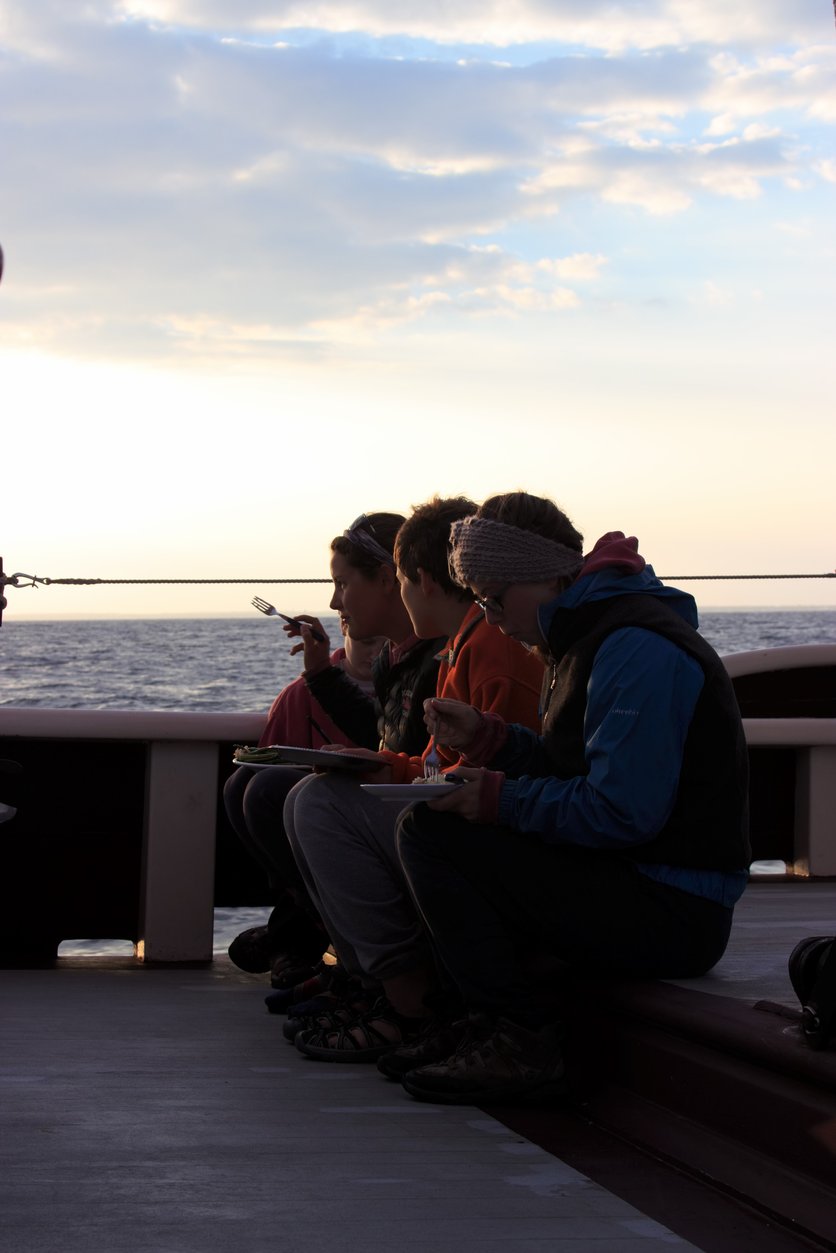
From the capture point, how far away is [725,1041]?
2119 mm

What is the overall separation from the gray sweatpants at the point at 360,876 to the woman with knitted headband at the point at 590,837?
23cm

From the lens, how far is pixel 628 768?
7.57 feet

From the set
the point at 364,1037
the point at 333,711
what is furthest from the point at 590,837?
the point at 333,711

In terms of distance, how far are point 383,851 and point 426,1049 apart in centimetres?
37

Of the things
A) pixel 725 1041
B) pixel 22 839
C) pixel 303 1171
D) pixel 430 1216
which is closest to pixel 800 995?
pixel 725 1041

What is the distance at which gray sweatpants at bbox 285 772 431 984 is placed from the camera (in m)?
2.76

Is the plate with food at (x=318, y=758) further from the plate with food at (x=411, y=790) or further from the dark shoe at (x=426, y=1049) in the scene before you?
the dark shoe at (x=426, y=1049)

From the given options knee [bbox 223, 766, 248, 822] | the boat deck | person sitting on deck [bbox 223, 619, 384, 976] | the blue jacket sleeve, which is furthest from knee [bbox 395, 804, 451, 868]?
knee [bbox 223, 766, 248, 822]

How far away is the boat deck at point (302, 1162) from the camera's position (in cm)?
181

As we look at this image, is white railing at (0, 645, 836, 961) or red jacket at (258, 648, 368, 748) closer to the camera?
red jacket at (258, 648, 368, 748)

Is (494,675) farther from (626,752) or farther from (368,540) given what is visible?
(368,540)

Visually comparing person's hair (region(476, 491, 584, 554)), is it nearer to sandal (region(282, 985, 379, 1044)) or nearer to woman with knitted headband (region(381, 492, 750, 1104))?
woman with knitted headband (region(381, 492, 750, 1104))

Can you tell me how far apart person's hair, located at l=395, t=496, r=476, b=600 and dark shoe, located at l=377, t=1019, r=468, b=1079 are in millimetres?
795

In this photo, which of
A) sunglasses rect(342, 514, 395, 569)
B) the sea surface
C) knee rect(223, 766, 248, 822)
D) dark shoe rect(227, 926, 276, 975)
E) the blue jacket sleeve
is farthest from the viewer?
the sea surface
